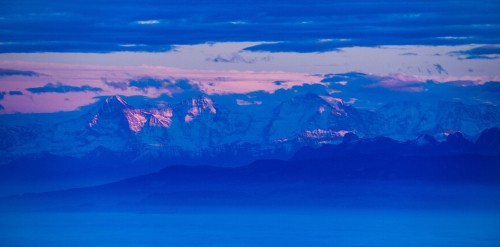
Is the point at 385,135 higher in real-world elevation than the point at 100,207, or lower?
higher

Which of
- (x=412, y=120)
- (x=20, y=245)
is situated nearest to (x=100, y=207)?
(x=20, y=245)

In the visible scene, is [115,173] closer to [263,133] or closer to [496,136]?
[263,133]

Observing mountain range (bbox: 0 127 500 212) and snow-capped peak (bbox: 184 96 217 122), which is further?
snow-capped peak (bbox: 184 96 217 122)

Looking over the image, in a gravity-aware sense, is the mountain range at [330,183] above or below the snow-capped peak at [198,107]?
below

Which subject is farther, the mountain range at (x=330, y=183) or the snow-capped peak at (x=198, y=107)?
the snow-capped peak at (x=198, y=107)

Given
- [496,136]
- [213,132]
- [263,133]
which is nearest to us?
[496,136]

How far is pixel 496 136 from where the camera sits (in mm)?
79875

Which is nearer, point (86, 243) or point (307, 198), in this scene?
point (86, 243)

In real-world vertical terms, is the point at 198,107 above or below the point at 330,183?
above

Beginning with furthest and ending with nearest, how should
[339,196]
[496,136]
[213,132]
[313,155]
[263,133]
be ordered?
[213,132] < [263,133] < [313,155] < [339,196] < [496,136]

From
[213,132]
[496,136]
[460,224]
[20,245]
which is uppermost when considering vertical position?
[213,132]

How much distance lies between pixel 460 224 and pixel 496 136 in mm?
9282

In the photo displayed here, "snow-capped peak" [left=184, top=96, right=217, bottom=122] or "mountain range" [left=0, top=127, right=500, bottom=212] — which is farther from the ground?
"snow-capped peak" [left=184, top=96, right=217, bottom=122]

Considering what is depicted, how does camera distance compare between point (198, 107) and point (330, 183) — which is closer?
point (330, 183)
